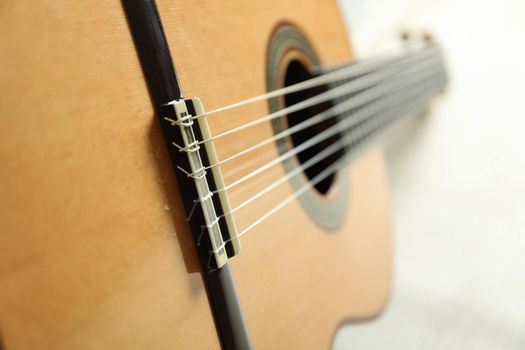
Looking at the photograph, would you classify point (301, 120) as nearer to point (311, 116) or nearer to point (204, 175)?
point (311, 116)

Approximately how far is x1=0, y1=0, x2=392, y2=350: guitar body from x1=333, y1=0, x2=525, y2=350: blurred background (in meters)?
0.27

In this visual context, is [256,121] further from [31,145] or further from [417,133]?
[417,133]

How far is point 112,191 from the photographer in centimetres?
38

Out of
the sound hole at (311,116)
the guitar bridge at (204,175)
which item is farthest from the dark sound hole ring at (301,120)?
the guitar bridge at (204,175)

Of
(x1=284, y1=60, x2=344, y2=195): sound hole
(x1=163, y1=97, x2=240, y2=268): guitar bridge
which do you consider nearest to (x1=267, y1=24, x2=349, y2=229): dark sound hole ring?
(x1=284, y1=60, x2=344, y2=195): sound hole

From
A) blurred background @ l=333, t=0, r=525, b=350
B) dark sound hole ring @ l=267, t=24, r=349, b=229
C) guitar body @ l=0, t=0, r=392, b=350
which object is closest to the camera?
guitar body @ l=0, t=0, r=392, b=350

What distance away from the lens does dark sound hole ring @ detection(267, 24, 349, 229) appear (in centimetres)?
61

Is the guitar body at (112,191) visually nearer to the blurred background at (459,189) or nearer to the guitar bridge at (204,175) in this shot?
the guitar bridge at (204,175)

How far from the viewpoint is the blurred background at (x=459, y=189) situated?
2.59 feet

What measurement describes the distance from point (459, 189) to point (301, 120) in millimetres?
435

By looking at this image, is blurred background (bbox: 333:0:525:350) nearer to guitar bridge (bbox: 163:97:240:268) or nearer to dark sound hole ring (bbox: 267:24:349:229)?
dark sound hole ring (bbox: 267:24:349:229)

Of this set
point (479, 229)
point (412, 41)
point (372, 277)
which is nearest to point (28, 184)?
point (372, 277)

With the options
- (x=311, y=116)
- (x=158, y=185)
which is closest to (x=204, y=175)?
(x=158, y=185)

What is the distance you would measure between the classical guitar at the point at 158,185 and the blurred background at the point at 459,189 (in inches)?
7.1
